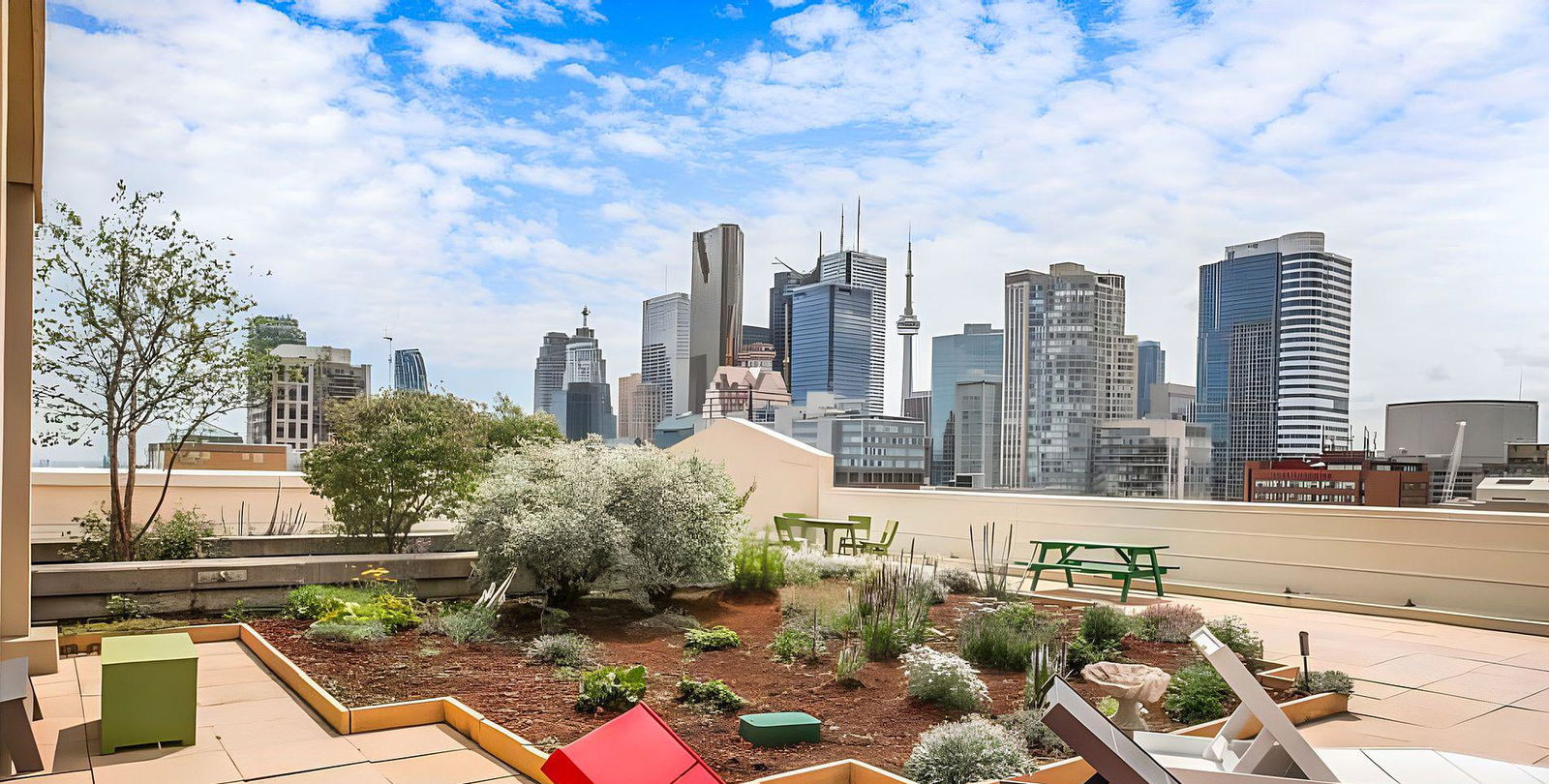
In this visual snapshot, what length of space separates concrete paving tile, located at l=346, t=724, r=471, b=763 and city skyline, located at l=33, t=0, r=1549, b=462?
16.1ft

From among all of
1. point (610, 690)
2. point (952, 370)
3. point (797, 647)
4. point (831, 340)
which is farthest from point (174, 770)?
point (831, 340)

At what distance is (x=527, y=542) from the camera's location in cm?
797

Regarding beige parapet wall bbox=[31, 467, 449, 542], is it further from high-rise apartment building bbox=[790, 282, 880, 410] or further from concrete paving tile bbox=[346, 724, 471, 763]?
high-rise apartment building bbox=[790, 282, 880, 410]

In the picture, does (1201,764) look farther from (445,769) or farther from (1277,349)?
(1277,349)

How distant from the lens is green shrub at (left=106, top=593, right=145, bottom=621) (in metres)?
7.34

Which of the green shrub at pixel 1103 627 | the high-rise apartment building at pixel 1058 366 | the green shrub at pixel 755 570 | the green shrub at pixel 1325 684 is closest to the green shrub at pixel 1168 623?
the green shrub at pixel 1103 627

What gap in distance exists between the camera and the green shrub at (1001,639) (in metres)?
6.44

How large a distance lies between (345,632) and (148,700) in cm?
229

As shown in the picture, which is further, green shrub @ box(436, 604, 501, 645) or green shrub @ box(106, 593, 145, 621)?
green shrub @ box(106, 593, 145, 621)

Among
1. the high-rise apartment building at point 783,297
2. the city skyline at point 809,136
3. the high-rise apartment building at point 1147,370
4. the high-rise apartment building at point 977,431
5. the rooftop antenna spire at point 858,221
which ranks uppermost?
the rooftop antenna spire at point 858,221

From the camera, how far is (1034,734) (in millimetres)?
4672

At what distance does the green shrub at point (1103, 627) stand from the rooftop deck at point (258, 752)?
14.5ft

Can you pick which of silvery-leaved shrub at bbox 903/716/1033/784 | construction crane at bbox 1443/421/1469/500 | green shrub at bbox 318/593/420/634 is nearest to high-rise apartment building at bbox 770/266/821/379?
construction crane at bbox 1443/421/1469/500

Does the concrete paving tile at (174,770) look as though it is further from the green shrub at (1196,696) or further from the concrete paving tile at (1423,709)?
the concrete paving tile at (1423,709)
